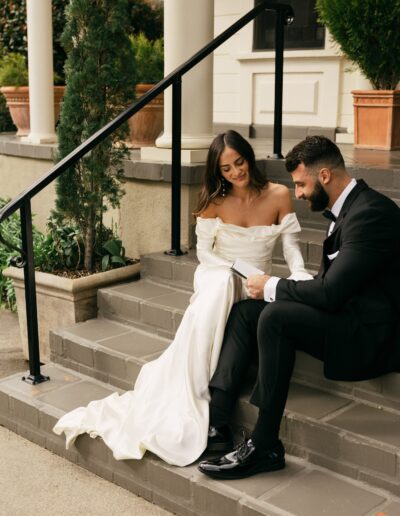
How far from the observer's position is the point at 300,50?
7824mm

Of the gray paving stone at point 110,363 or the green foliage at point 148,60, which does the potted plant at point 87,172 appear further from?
the green foliage at point 148,60

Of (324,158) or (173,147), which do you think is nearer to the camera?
(324,158)

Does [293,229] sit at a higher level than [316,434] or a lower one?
higher


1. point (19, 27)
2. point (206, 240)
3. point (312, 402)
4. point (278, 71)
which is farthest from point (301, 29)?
point (312, 402)

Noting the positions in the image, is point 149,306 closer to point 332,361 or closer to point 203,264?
point 203,264

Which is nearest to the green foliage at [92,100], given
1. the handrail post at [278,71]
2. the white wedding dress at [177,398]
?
the handrail post at [278,71]

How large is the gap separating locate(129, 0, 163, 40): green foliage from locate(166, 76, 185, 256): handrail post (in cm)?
406

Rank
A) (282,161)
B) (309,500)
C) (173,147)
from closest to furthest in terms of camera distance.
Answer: (309,500)
(173,147)
(282,161)

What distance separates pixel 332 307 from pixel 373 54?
12.0 ft

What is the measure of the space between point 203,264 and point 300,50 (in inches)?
176

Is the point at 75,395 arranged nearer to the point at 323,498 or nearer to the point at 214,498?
the point at 214,498

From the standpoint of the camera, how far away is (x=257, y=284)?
3.37 metres

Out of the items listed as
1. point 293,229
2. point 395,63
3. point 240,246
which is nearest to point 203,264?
point 240,246

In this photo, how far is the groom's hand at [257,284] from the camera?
3.36 m
